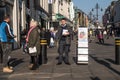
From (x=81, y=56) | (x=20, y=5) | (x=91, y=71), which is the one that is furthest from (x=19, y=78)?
(x=20, y=5)

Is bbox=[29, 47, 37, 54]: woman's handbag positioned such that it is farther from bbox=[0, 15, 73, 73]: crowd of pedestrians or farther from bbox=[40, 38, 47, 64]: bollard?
bbox=[40, 38, 47, 64]: bollard

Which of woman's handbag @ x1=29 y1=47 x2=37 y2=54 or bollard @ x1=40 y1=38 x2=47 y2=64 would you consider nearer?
woman's handbag @ x1=29 y1=47 x2=37 y2=54

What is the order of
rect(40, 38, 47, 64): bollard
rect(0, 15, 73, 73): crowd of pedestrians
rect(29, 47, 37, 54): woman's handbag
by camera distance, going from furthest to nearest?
rect(40, 38, 47, 64): bollard < rect(29, 47, 37, 54): woman's handbag < rect(0, 15, 73, 73): crowd of pedestrians

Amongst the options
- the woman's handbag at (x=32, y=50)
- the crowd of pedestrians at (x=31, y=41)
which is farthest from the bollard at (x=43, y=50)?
the woman's handbag at (x=32, y=50)

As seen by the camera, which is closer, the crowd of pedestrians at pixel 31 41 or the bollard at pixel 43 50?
the crowd of pedestrians at pixel 31 41

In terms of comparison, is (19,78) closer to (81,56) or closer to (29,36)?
(29,36)

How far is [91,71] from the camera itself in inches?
548

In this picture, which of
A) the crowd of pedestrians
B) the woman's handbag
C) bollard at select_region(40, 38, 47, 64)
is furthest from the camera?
bollard at select_region(40, 38, 47, 64)

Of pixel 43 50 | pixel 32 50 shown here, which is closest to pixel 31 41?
pixel 32 50

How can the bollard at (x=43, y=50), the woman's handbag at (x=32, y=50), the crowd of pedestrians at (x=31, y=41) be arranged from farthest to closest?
the bollard at (x=43, y=50)
the woman's handbag at (x=32, y=50)
the crowd of pedestrians at (x=31, y=41)

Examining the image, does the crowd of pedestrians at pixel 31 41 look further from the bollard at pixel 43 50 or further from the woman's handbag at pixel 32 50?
the bollard at pixel 43 50

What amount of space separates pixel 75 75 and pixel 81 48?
3.45 metres

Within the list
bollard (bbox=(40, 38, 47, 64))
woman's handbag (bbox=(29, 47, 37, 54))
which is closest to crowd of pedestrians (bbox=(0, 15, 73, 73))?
woman's handbag (bbox=(29, 47, 37, 54))

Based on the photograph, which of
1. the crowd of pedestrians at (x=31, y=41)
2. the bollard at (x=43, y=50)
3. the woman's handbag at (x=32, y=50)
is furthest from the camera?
the bollard at (x=43, y=50)
